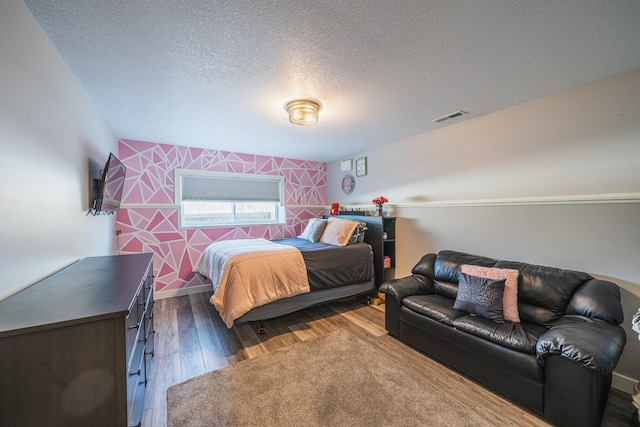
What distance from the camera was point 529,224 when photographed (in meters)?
2.47

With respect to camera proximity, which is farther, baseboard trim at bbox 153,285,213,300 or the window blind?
the window blind

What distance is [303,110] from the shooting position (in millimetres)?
2451

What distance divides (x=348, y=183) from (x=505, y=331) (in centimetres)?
344

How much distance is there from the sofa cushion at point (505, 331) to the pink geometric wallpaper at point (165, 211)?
11.8 feet

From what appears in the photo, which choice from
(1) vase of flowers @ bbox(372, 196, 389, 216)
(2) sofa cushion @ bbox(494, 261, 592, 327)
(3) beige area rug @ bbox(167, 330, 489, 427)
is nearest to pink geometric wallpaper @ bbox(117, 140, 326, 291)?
(1) vase of flowers @ bbox(372, 196, 389, 216)

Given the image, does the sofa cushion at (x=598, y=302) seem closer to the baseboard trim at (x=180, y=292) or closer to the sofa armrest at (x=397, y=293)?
the sofa armrest at (x=397, y=293)

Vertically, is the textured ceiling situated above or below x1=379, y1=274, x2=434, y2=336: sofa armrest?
above

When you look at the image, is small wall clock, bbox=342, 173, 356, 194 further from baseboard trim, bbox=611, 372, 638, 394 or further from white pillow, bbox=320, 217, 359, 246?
baseboard trim, bbox=611, 372, 638, 394

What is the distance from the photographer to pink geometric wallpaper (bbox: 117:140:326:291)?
3.68 metres

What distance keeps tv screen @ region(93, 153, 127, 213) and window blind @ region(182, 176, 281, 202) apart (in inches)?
55.3

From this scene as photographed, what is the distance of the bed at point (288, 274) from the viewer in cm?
256

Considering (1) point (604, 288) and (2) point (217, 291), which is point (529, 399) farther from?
(2) point (217, 291)

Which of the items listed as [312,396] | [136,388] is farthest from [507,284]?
[136,388]

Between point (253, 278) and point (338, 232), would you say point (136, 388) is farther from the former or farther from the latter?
point (338, 232)
